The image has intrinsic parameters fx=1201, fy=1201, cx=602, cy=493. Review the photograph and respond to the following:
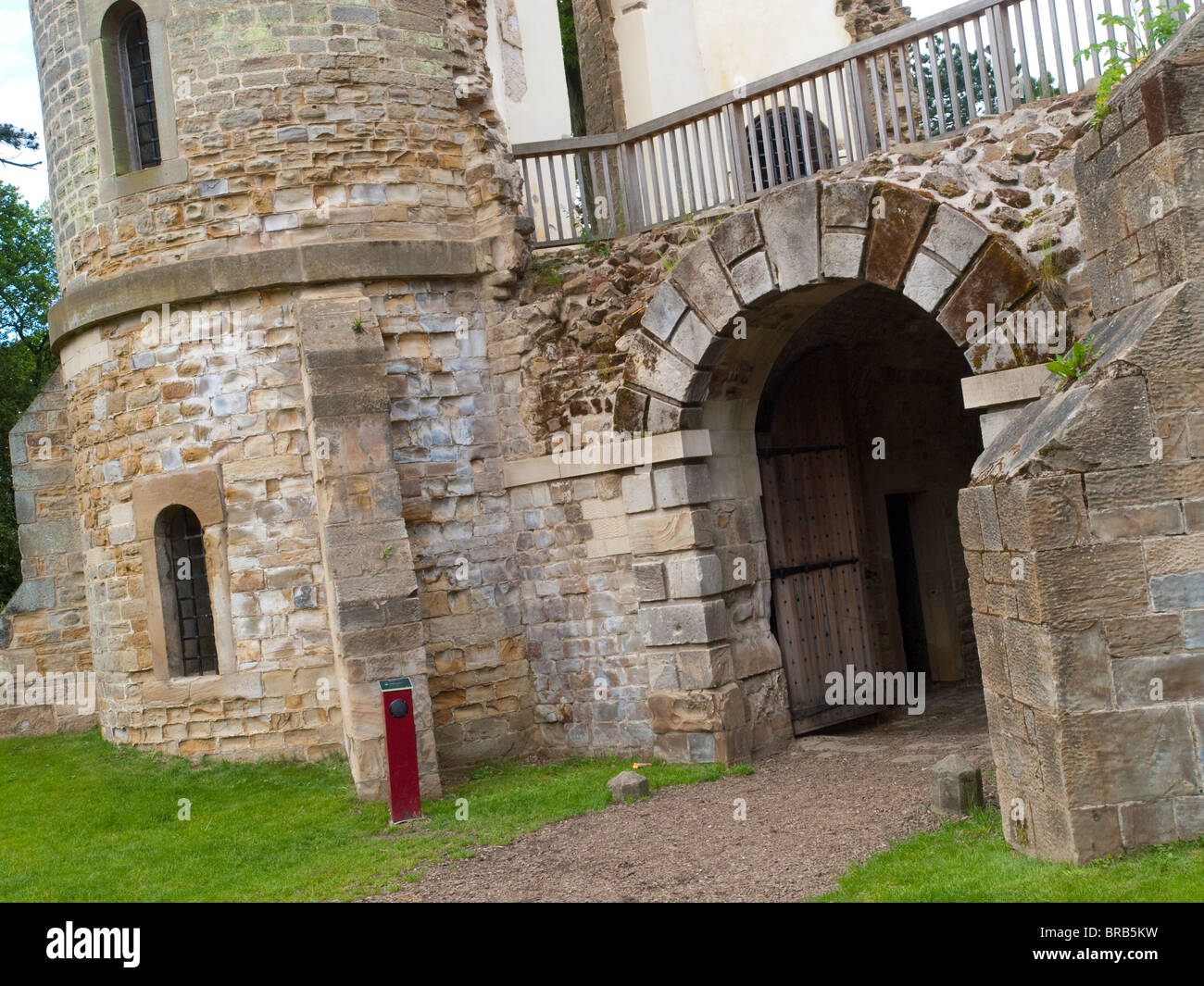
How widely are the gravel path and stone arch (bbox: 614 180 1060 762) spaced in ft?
2.08

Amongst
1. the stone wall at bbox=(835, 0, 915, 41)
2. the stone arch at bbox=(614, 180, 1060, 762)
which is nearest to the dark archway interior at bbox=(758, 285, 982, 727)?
the stone arch at bbox=(614, 180, 1060, 762)

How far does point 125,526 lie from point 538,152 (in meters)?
4.63

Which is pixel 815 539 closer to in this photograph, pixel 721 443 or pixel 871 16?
pixel 721 443

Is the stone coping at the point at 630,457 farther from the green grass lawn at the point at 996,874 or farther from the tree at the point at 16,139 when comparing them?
the tree at the point at 16,139

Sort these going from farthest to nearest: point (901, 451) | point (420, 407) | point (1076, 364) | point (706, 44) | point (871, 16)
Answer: point (706, 44)
point (871, 16)
point (901, 451)
point (420, 407)
point (1076, 364)

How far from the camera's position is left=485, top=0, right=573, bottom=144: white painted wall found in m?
12.5

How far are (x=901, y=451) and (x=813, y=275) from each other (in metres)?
4.50

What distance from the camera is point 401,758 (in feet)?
26.1

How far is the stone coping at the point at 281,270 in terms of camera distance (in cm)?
932

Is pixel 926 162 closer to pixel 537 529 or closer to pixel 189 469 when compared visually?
pixel 537 529

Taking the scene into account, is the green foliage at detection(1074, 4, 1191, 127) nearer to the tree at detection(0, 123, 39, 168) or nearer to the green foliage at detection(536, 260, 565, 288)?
the green foliage at detection(536, 260, 565, 288)

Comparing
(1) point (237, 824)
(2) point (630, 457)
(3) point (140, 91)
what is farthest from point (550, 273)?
(1) point (237, 824)

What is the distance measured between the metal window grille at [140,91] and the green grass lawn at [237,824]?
16.5ft

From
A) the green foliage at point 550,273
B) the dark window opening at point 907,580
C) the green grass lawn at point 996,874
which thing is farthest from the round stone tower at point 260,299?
the dark window opening at point 907,580
